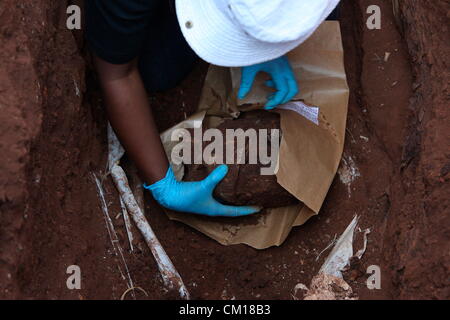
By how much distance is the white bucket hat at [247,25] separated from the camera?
1771 millimetres

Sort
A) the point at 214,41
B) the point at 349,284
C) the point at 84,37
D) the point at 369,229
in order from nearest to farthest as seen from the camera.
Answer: the point at 214,41 → the point at 349,284 → the point at 369,229 → the point at 84,37

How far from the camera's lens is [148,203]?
8.39 ft

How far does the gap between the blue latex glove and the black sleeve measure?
0.47 meters

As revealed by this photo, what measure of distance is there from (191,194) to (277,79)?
584mm

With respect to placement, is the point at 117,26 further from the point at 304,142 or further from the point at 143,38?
the point at 304,142

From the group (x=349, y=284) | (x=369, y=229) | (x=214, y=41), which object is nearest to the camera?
(x=214, y=41)

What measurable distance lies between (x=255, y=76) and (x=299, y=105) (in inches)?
8.8

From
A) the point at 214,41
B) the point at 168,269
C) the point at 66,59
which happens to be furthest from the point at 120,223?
the point at 214,41

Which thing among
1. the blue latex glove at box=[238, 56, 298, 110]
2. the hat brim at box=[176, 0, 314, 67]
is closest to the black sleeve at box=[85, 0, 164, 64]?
the hat brim at box=[176, 0, 314, 67]

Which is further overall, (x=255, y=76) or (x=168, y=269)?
(x=255, y=76)

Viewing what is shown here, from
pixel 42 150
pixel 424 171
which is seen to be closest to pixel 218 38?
pixel 42 150

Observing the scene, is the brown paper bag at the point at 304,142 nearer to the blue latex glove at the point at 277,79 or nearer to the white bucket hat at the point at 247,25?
the blue latex glove at the point at 277,79

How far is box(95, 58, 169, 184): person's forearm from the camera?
2334mm

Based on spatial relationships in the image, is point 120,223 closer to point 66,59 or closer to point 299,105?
point 66,59
